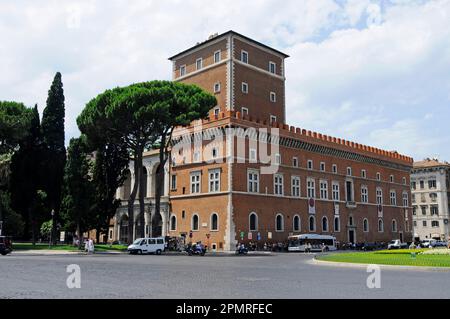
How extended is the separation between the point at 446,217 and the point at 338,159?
35492 millimetres

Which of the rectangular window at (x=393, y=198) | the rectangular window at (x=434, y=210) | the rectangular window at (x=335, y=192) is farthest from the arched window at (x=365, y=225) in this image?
the rectangular window at (x=434, y=210)

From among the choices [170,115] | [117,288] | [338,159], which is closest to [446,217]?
[338,159]

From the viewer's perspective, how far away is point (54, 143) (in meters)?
48.5

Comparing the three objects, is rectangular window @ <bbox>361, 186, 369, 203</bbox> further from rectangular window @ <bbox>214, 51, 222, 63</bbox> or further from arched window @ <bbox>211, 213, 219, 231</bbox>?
rectangular window @ <bbox>214, 51, 222, 63</bbox>

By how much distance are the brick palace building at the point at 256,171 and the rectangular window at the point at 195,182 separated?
10 cm

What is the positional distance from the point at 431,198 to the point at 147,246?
6004 centimetres

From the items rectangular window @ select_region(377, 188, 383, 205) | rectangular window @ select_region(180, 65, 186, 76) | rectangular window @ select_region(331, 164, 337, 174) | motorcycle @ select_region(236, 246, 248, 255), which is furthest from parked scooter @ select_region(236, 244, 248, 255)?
rectangular window @ select_region(377, 188, 383, 205)

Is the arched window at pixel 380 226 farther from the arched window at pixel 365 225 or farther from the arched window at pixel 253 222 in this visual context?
the arched window at pixel 253 222

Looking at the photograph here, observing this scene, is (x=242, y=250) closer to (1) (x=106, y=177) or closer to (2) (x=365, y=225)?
(1) (x=106, y=177)

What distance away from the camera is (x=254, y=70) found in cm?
5081

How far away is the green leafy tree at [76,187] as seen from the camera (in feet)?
141

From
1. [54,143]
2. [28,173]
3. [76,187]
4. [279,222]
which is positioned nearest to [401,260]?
[279,222]

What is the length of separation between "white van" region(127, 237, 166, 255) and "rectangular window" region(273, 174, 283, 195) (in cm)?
1395
